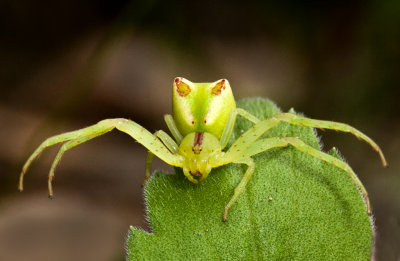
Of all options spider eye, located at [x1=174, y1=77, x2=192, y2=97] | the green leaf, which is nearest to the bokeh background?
spider eye, located at [x1=174, y1=77, x2=192, y2=97]

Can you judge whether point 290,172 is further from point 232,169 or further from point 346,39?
point 346,39

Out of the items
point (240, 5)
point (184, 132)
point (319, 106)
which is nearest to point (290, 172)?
point (184, 132)

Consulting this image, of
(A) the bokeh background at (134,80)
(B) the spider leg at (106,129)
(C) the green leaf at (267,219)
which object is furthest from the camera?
(A) the bokeh background at (134,80)

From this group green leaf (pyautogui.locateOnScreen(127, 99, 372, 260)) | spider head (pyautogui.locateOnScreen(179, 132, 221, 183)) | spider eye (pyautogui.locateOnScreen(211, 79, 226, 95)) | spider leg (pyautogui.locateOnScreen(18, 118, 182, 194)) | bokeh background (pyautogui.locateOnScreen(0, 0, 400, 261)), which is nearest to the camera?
green leaf (pyautogui.locateOnScreen(127, 99, 372, 260))

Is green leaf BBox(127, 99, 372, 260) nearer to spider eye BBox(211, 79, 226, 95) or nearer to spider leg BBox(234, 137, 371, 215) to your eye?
spider leg BBox(234, 137, 371, 215)

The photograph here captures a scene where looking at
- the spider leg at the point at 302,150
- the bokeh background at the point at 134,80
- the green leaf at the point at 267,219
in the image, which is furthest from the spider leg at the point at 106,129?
the bokeh background at the point at 134,80

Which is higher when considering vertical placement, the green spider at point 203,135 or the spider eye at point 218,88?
the spider eye at point 218,88

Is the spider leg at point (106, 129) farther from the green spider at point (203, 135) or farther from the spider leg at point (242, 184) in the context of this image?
the spider leg at point (242, 184)
